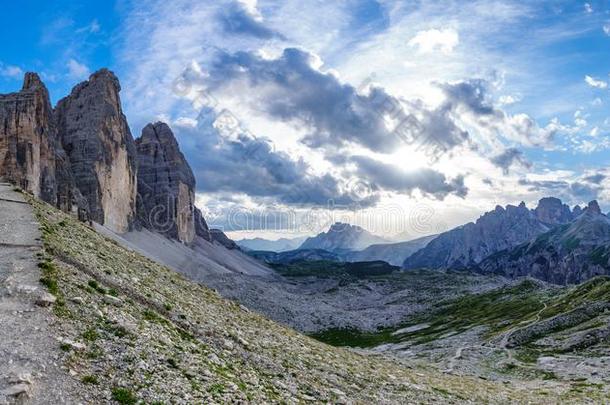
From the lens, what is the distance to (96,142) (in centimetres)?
18338

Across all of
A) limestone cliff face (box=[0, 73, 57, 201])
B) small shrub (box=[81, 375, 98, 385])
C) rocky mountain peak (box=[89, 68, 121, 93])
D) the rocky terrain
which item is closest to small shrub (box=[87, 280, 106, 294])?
small shrub (box=[81, 375, 98, 385])

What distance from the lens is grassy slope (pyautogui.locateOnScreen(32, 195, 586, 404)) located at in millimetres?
19203

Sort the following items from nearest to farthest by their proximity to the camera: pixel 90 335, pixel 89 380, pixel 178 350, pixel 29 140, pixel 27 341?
pixel 89 380 → pixel 27 341 → pixel 90 335 → pixel 178 350 → pixel 29 140

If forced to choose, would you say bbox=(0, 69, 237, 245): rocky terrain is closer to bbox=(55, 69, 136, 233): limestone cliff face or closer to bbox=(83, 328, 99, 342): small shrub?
bbox=(55, 69, 136, 233): limestone cliff face

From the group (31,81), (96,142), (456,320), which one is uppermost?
(31,81)

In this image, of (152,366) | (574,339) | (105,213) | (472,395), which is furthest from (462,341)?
(105,213)

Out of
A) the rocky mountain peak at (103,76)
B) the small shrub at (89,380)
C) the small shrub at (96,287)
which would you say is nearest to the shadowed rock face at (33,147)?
the rocky mountain peak at (103,76)

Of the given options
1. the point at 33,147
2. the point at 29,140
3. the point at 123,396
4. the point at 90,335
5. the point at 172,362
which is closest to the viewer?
the point at 123,396

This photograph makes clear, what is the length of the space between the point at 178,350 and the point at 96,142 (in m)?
178

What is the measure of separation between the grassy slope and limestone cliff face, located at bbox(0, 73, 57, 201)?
106 metres

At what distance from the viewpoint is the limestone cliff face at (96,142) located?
7037 inches

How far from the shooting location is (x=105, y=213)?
602 feet

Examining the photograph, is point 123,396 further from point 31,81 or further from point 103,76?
point 103,76

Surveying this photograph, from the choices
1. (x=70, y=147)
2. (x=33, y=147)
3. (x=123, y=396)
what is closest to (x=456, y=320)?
(x=123, y=396)
